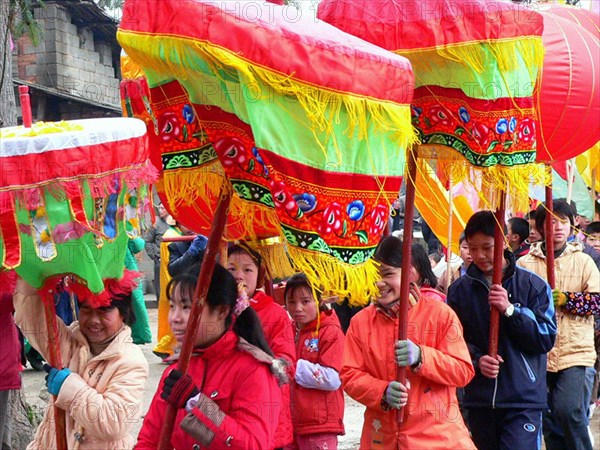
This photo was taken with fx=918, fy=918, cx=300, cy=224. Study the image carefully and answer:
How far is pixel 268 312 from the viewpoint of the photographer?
441 centimetres

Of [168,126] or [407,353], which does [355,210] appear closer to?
[168,126]

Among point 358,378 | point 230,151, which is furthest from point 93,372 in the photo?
point 230,151

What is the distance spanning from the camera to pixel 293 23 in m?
2.93

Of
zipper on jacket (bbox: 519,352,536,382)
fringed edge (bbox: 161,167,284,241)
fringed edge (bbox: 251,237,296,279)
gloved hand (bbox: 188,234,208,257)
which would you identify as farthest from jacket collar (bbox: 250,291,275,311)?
gloved hand (bbox: 188,234,208,257)

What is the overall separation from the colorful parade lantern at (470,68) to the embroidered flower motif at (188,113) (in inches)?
31.1

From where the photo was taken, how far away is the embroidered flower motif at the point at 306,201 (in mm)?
2855

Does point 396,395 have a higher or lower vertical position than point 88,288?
lower

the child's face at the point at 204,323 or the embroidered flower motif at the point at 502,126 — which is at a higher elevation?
the embroidered flower motif at the point at 502,126

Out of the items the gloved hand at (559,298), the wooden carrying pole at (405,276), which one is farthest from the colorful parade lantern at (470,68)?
the gloved hand at (559,298)

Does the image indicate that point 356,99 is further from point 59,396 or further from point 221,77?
point 59,396

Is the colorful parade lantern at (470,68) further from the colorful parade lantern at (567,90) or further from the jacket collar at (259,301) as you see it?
the jacket collar at (259,301)

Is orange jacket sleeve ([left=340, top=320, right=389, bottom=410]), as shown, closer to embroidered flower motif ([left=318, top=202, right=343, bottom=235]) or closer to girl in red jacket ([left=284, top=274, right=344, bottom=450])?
girl in red jacket ([left=284, top=274, right=344, bottom=450])

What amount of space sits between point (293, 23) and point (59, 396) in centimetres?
174

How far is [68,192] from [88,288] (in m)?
0.45
